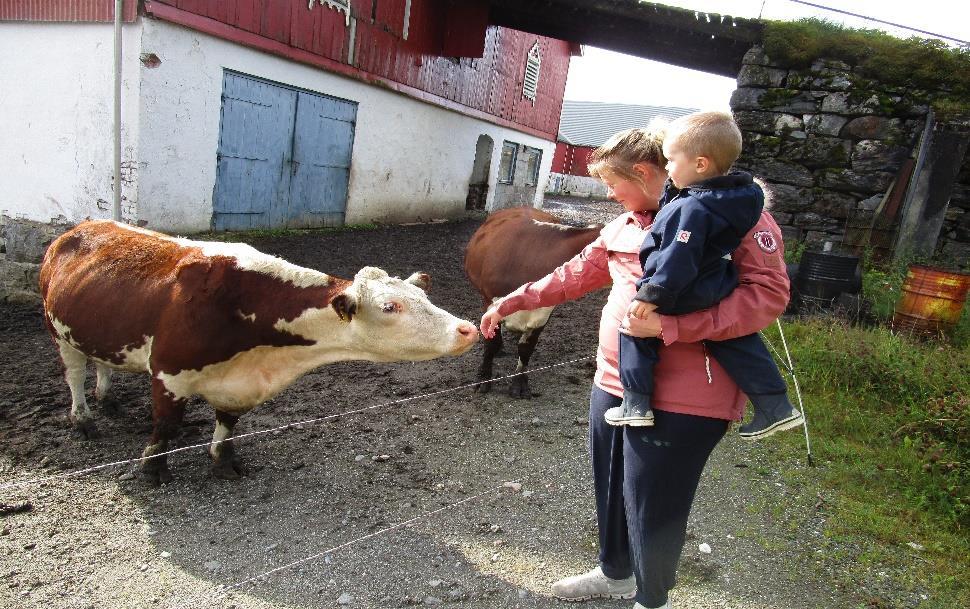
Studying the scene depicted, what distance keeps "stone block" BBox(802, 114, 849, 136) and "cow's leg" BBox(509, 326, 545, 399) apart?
5.11 metres

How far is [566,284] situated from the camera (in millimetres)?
2391

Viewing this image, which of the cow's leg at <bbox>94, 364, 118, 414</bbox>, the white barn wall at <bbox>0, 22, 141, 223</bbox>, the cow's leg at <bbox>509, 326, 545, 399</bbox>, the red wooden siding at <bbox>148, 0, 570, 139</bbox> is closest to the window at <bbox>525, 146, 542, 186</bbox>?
the red wooden siding at <bbox>148, 0, 570, 139</bbox>

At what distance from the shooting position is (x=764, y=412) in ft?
5.73

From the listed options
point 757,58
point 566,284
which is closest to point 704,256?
point 566,284

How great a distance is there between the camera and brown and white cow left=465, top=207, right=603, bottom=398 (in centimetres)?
488

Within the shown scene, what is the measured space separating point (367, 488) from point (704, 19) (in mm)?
8291

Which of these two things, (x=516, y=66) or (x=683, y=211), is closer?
(x=683, y=211)

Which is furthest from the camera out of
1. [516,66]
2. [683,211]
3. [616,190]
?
[516,66]

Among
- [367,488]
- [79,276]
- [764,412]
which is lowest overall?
[367,488]

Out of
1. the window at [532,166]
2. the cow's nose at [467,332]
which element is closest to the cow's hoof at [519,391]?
the cow's nose at [467,332]

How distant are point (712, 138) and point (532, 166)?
19545 mm

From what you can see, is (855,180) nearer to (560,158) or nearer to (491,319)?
(491,319)

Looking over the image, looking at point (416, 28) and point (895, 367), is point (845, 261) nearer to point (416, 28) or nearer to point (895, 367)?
point (895, 367)

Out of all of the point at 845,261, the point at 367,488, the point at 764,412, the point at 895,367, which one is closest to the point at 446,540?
the point at 367,488
